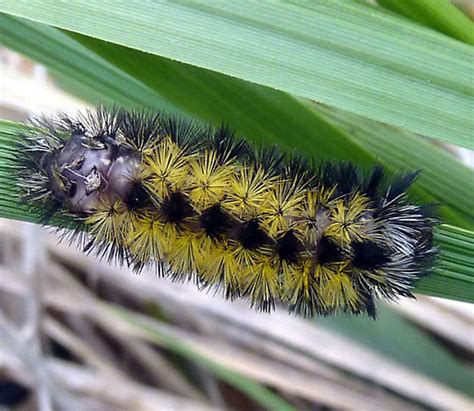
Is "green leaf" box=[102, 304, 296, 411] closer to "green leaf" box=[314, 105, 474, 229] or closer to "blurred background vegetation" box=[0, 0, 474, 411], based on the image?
"blurred background vegetation" box=[0, 0, 474, 411]

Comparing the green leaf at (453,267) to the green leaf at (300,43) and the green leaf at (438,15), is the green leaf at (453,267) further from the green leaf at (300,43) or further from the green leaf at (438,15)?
the green leaf at (438,15)

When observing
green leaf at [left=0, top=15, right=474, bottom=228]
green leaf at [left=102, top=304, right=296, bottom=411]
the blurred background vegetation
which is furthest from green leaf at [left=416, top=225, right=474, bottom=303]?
green leaf at [left=102, top=304, right=296, bottom=411]

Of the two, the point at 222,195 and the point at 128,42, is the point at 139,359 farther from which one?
the point at 128,42

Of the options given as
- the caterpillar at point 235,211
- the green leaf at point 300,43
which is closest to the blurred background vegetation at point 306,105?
the green leaf at point 300,43

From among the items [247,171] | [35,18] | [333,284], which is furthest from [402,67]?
[35,18]

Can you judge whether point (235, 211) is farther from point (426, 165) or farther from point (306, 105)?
point (426, 165)

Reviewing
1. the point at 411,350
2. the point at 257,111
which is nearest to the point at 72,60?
the point at 257,111
